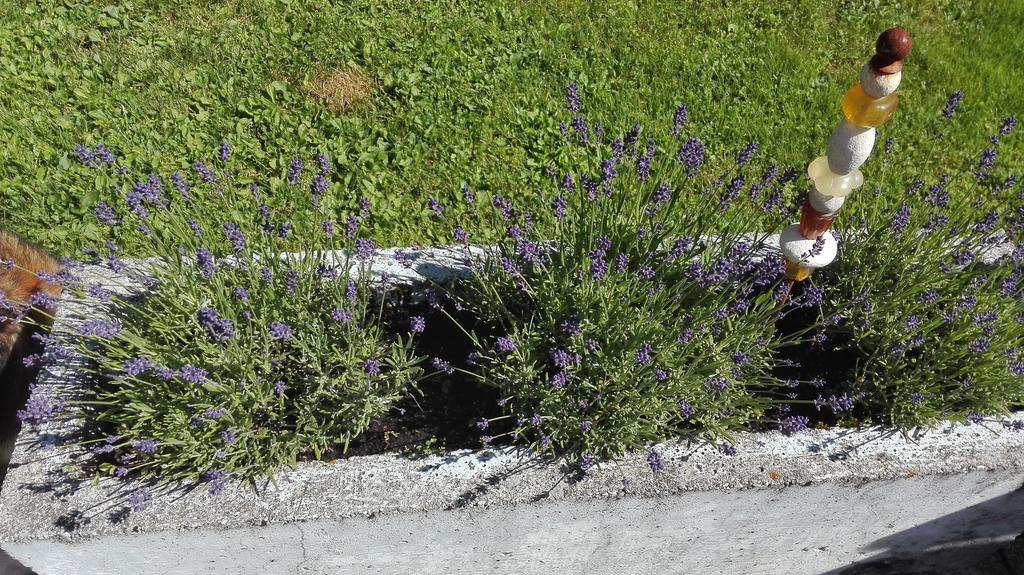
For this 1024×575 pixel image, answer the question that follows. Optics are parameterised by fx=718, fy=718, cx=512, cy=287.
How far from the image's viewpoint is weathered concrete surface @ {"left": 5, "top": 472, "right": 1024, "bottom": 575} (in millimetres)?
2041

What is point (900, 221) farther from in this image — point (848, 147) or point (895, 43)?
point (895, 43)

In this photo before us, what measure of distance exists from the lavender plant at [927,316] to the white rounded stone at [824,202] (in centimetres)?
40

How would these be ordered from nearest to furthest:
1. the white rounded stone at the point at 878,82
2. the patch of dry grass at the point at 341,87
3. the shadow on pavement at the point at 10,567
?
the white rounded stone at the point at 878,82
the shadow on pavement at the point at 10,567
the patch of dry grass at the point at 341,87

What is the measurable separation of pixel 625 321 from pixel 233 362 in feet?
3.81

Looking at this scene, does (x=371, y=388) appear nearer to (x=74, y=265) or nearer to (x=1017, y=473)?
(x=74, y=265)

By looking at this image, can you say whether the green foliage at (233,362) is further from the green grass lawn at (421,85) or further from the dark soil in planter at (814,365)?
the dark soil in planter at (814,365)

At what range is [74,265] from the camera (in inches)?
90.0

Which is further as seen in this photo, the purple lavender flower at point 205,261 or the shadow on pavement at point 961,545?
the shadow on pavement at point 961,545

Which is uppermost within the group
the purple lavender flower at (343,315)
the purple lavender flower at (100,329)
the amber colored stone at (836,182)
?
the amber colored stone at (836,182)

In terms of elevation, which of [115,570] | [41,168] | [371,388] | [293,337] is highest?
[41,168]

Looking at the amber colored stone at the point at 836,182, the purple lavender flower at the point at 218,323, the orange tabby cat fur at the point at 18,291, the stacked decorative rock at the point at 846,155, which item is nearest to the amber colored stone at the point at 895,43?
the stacked decorative rock at the point at 846,155

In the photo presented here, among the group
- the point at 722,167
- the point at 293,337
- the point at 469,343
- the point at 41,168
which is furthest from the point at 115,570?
the point at 722,167

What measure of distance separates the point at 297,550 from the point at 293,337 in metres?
0.63

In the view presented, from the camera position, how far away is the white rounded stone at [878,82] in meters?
1.73
